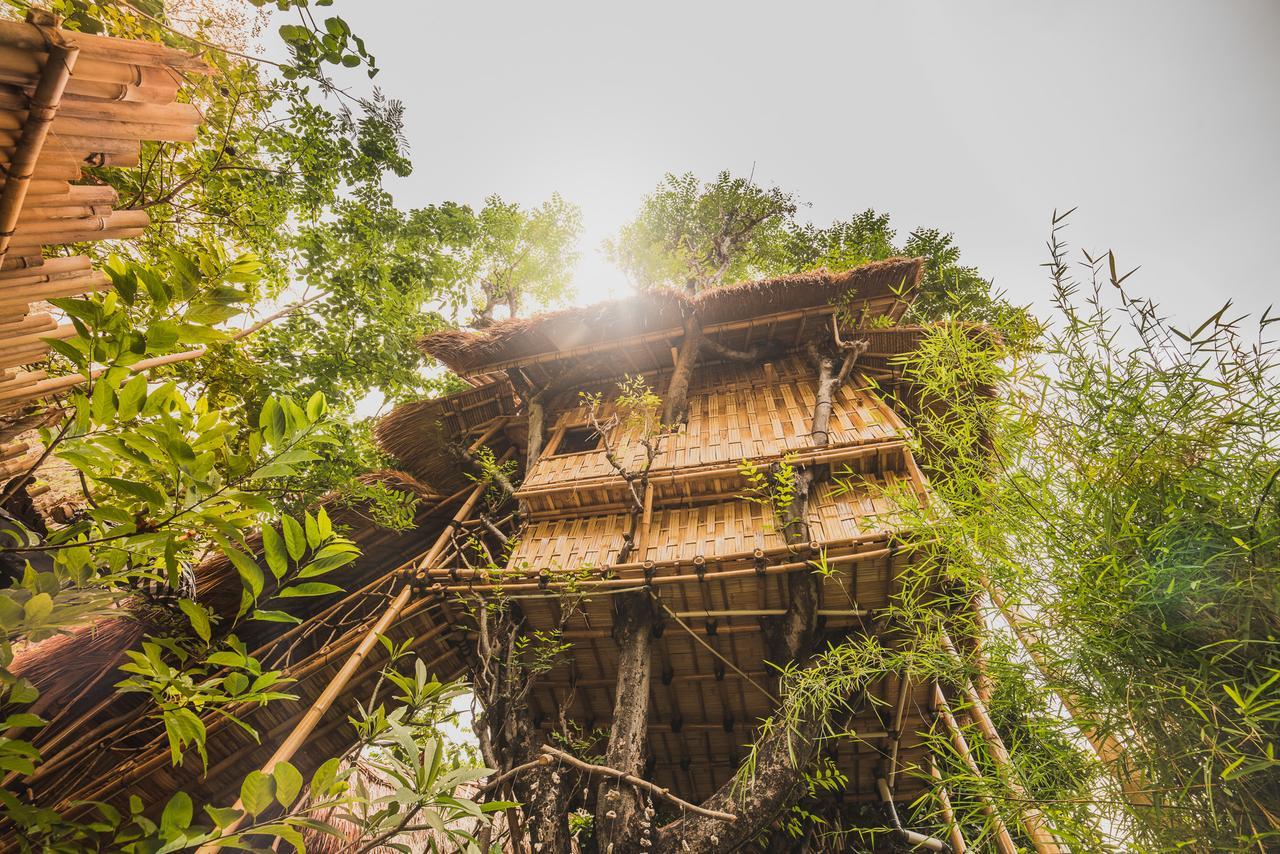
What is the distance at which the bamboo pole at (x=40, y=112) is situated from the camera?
1398 millimetres

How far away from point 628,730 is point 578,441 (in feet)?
11.8

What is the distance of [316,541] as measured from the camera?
132 centimetres

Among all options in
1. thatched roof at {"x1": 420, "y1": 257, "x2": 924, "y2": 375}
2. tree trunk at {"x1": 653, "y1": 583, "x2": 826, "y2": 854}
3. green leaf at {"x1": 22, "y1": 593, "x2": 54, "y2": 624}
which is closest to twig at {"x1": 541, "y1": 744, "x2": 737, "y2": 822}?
tree trunk at {"x1": 653, "y1": 583, "x2": 826, "y2": 854}

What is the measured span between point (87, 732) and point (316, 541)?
4.88m

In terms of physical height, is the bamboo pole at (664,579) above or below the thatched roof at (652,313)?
below

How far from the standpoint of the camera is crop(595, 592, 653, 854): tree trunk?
Answer: 3311 millimetres

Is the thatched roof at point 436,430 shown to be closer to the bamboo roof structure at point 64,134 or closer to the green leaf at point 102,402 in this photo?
the bamboo roof structure at point 64,134

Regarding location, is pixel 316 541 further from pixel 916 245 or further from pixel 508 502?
pixel 916 245

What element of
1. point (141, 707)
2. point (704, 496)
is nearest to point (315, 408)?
point (141, 707)

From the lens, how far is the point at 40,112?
1406 mm

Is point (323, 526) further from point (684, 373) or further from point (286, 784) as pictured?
point (684, 373)

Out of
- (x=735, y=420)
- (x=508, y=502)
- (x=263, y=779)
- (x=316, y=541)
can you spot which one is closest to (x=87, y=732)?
(x=508, y=502)

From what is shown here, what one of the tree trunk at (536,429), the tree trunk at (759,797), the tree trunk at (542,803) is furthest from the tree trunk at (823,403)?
the tree trunk at (542,803)

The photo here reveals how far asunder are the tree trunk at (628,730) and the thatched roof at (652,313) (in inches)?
137
